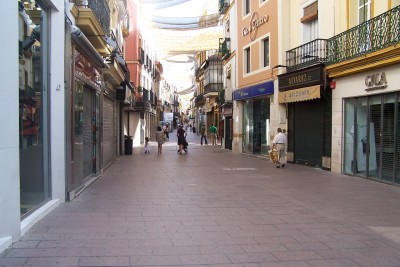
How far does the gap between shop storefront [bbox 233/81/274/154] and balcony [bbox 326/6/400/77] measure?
19.5 ft

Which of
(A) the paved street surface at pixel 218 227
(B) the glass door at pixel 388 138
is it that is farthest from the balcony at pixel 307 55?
(A) the paved street surface at pixel 218 227

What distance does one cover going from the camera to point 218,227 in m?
6.57

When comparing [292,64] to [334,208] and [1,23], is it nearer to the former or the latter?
[334,208]

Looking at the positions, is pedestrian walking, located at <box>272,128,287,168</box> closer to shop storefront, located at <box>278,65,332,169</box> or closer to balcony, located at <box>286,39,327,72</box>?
shop storefront, located at <box>278,65,332,169</box>

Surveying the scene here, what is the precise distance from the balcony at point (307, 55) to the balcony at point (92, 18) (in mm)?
7290

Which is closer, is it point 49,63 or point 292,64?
point 49,63

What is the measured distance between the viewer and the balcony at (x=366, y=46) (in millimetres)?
10945

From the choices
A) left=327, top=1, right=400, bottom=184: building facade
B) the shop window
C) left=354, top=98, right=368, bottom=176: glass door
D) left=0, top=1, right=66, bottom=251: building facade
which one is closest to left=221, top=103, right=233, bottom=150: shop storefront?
the shop window

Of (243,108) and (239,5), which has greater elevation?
(239,5)

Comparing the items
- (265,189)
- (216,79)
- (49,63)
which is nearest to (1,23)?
(49,63)

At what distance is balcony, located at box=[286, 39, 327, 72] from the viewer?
1519 cm

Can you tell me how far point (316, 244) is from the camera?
223 inches

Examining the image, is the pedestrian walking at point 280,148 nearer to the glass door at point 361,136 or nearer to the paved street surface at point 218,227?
the glass door at point 361,136

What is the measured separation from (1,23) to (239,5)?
2112 centimetres
